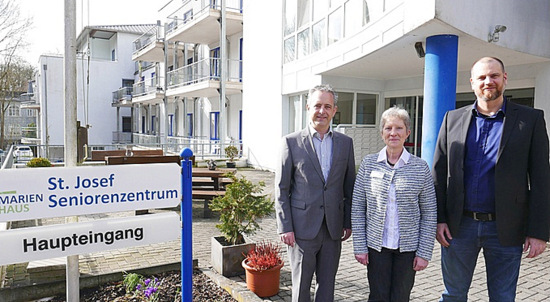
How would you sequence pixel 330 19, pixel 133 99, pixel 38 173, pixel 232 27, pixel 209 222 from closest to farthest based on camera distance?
pixel 38 173, pixel 209 222, pixel 330 19, pixel 232 27, pixel 133 99

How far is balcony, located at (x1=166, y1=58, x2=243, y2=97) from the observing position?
1881 centimetres

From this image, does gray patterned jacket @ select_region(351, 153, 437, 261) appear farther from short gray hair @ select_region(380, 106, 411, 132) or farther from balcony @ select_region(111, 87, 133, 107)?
balcony @ select_region(111, 87, 133, 107)

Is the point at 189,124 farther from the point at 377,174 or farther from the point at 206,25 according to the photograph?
the point at 377,174

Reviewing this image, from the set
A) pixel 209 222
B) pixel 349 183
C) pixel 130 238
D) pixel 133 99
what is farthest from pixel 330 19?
pixel 133 99

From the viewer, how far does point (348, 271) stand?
5.06 m

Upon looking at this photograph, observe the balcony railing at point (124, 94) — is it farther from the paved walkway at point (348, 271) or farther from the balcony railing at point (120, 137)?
the paved walkway at point (348, 271)

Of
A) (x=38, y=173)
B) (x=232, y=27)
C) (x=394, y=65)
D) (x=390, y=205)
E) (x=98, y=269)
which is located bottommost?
(x=98, y=269)

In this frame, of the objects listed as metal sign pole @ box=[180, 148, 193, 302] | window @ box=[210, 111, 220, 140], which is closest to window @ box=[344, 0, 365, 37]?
metal sign pole @ box=[180, 148, 193, 302]

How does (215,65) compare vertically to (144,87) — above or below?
above

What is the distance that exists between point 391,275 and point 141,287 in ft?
7.80

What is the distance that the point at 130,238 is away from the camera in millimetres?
3104

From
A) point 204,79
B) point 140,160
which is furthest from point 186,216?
point 204,79

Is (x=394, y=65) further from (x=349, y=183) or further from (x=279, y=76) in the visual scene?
(x=349, y=183)

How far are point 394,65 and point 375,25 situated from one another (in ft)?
8.48
